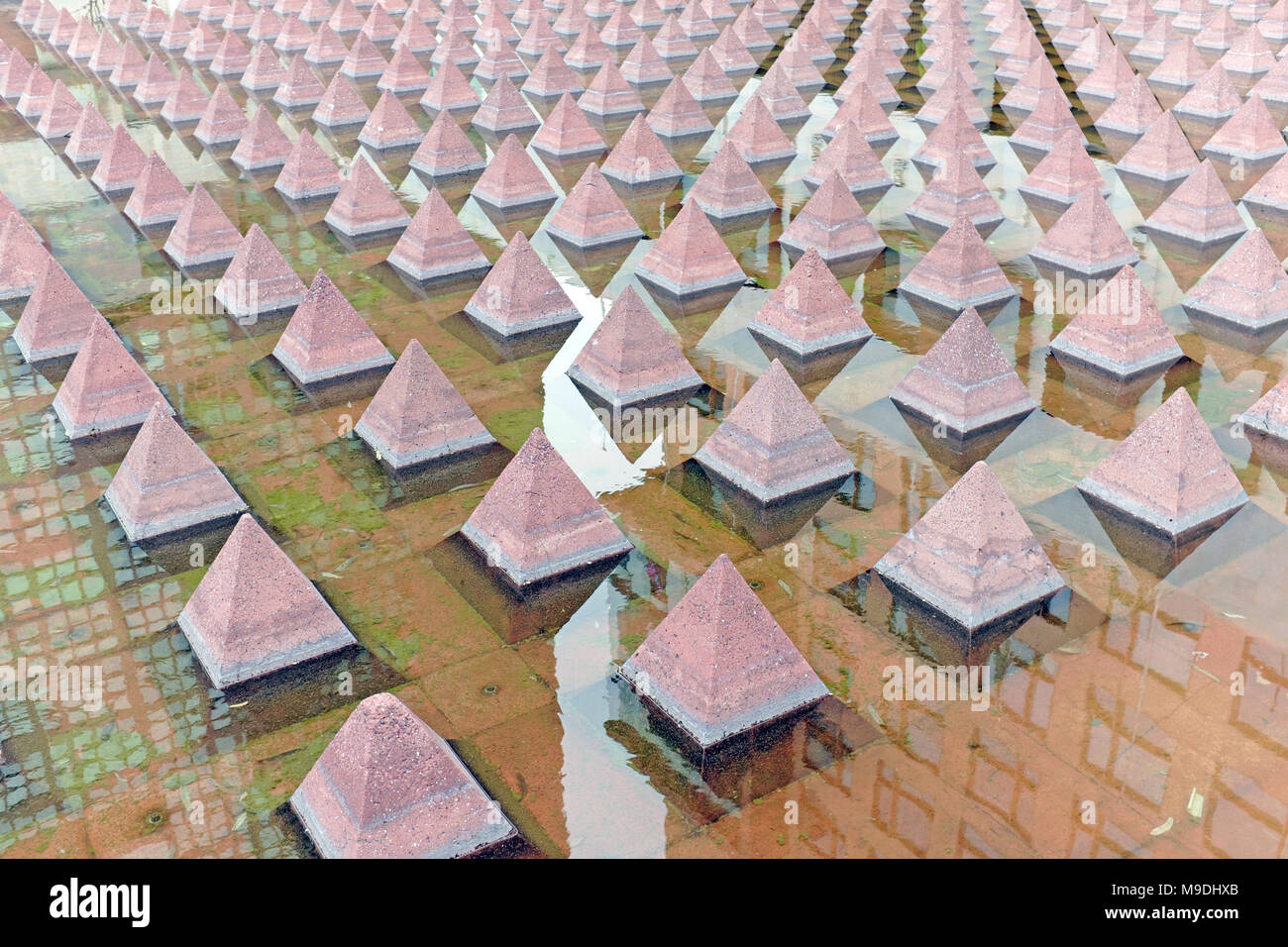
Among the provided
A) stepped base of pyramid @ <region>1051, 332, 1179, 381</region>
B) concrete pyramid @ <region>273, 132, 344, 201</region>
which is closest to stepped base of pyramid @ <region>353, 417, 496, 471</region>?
stepped base of pyramid @ <region>1051, 332, 1179, 381</region>

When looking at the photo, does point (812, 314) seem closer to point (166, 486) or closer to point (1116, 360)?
point (1116, 360)

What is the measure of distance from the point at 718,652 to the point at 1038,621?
278 cm

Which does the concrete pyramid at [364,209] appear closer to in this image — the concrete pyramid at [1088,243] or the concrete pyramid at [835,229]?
the concrete pyramid at [835,229]

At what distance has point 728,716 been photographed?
890 cm

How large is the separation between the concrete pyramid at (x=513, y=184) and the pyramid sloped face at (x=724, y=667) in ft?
36.7

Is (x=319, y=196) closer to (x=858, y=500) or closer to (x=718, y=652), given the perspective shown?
(x=858, y=500)

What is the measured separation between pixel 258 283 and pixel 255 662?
7386 mm

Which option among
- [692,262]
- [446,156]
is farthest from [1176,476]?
[446,156]

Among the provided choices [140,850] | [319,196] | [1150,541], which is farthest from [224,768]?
[319,196]

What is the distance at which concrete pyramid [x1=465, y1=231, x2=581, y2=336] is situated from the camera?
1519 cm

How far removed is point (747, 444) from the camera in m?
12.0

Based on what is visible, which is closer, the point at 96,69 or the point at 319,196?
the point at 319,196

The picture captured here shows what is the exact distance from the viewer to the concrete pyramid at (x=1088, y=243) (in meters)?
16.3

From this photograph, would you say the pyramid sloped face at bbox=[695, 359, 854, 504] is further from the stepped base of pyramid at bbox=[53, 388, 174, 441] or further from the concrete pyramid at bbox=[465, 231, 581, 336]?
the stepped base of pyramid at bbox=[53, 388, 174, 441]
